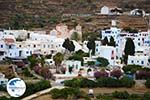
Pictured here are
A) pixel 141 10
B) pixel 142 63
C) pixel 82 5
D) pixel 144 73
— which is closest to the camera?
pixel 144 73

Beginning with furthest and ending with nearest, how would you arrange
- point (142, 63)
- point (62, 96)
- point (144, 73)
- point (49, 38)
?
point (49, 38) → point (142, 63) → point (144, 73) → point (62, 96)

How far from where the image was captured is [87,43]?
1409 inches

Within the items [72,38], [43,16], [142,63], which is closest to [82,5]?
[43,16]

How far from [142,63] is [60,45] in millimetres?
6197

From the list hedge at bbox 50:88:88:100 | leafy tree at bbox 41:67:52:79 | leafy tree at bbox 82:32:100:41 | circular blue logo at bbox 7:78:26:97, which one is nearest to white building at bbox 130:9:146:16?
leafy tree at bbox 82:32:100:41

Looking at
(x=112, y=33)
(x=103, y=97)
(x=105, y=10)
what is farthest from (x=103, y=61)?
(x=105, y=10)

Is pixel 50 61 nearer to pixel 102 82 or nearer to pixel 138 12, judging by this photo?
pixel 102 82

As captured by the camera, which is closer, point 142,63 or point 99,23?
point 142,63

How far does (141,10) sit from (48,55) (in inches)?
730

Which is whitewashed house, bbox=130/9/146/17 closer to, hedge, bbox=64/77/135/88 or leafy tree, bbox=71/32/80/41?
leafy tree, bbox=71/32/80/41

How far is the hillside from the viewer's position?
46.8 metres

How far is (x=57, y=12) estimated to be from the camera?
53125mm

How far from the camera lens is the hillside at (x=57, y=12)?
4681cm

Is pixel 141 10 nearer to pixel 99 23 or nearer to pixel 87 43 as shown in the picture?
pixel 99 23
